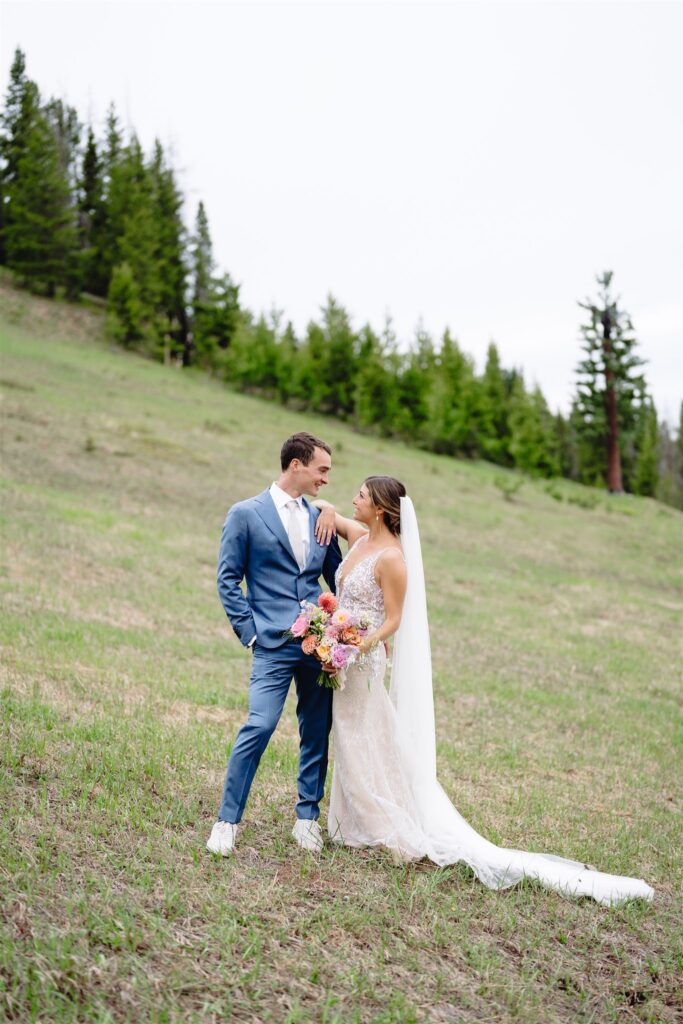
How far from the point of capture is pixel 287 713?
10250 mm

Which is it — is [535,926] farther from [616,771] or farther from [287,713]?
[287,713]

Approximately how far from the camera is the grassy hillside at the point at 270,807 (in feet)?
13.4

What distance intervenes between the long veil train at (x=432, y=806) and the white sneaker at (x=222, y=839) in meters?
1.35

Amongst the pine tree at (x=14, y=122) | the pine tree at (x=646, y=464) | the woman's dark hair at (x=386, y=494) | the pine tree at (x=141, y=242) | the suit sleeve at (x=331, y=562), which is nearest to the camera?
the woman's dark hair at (x=386, y=494)

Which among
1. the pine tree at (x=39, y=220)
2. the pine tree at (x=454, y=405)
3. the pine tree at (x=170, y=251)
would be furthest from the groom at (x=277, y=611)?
the pine tree at (x=170, y=251)

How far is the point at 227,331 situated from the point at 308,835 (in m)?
59.1

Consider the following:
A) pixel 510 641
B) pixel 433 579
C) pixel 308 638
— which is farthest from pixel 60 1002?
pixel 433 579

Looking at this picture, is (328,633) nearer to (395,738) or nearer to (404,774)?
(395,738)

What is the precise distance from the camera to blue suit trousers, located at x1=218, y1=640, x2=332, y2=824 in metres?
5.43

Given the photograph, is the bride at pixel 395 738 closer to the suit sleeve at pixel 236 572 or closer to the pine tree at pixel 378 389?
the suit sleeve at pixel 236 572

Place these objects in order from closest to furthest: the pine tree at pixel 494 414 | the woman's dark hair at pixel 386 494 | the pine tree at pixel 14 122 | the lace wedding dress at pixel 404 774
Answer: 1. the lace wedding dress at pixel 404 774
2. the woman's dark hair at pixel 386 494
3. the pine tree at pixel 494 414
4. the pine tree at pixel 14 122

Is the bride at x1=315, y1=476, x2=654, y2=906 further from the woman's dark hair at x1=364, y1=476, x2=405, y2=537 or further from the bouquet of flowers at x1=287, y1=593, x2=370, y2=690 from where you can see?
the bouquet of flowers at x1=287, y1=593, x2=370, y2=690

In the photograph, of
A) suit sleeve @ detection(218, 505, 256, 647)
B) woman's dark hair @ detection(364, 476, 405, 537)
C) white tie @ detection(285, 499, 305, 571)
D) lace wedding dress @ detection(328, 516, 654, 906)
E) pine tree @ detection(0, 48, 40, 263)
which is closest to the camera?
suit sleeve @ detection(218, 505, 256, 647)

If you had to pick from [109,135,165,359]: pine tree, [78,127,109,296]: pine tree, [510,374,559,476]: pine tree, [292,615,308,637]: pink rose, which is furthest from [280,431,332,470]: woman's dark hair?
[78,127,109,296]: pine tree
